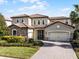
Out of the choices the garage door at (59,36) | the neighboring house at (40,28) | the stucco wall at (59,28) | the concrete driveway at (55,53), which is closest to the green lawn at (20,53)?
the concrete driveway at (55,53)

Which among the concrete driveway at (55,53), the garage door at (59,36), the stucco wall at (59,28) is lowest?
the garage door at (59,36)

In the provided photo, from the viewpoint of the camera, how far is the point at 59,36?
41.8m

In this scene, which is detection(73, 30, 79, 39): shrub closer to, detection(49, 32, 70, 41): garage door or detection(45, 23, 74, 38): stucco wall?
detection(45, 23, 74, 38): stucco wall

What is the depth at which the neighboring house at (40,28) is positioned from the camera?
134 ft

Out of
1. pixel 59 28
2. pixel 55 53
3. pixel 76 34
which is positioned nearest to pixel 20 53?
pixel 55 53

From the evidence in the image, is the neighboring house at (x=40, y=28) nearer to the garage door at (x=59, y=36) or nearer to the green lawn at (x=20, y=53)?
the garage door at (x=59, y=36)

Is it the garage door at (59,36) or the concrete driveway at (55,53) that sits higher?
the concrete driveway at (55,53)

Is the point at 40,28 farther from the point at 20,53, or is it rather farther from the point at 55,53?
the point at 20,53

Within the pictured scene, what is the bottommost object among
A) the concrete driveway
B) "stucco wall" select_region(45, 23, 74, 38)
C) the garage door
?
the garage door

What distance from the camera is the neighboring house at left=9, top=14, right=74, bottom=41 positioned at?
134ft

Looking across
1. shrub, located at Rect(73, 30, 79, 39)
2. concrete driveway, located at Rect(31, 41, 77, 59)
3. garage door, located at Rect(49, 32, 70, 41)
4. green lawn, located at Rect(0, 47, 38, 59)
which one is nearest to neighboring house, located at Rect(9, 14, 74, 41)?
garage door, located at Rect(49, 32, 70, 41)

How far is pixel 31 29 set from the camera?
43438mm

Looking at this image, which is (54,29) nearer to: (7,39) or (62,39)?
(62,39)

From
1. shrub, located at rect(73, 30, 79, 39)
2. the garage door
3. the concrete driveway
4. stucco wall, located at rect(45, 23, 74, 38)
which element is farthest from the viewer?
the garage door
